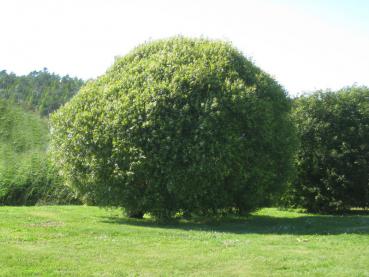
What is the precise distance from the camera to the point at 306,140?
21203 millimetres

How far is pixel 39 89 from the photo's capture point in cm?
5369

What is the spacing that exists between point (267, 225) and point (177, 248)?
546cm

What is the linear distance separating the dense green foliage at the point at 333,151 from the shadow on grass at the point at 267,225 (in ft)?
12.1

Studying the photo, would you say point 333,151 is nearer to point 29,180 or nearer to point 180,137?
point 180,137

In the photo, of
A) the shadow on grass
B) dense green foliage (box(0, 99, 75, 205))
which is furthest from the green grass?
dense green foliage (box(0, 99, 75, 205))

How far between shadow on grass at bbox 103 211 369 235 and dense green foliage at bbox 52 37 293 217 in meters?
0.48

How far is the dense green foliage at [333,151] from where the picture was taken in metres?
20.5

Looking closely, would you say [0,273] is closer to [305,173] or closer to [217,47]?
[217,47]

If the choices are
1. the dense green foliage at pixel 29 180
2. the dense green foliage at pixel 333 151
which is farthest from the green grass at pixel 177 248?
the dense green foliage at pixel 29 180

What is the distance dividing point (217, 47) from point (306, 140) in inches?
253

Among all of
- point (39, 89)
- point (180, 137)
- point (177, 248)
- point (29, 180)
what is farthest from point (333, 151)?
point (39, 89)

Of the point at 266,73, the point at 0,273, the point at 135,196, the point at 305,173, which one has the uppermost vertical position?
the point at 266,73

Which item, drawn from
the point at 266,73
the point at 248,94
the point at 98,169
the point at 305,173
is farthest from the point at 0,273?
the point at 305,173

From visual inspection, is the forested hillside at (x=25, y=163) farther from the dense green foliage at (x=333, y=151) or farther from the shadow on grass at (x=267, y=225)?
the dense green foliage at (x=333, y=151)
